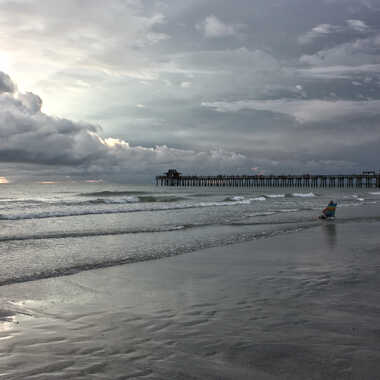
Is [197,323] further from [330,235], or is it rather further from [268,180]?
[268,180]

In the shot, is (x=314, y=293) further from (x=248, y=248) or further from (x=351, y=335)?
(x=248, y=248)

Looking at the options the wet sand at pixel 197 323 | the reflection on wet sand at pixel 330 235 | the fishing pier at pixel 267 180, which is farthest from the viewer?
the fishing pier at pixel 267 180

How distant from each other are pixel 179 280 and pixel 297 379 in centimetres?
369

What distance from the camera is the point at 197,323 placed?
4297 mm

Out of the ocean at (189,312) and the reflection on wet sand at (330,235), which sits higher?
the ocean at (189,312)

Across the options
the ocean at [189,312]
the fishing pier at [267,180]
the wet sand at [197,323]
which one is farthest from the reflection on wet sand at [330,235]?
the fishing pier at [267,180]

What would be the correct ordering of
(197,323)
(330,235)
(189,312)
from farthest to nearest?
1. (330,235)
2. (189,312)
3. (197,323)

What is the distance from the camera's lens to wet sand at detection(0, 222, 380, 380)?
3.20 metres

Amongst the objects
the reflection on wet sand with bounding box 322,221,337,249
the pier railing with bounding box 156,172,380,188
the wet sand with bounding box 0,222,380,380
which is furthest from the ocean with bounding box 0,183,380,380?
the pier railing with bounding box 156,172,380,188

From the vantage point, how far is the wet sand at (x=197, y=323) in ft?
10.5

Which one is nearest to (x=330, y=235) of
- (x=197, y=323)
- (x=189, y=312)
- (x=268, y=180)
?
(x=189, y=312)

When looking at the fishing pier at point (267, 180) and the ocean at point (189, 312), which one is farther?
the fishing pier at point (267, 180)

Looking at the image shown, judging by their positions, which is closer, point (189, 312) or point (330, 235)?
point (189, 312)

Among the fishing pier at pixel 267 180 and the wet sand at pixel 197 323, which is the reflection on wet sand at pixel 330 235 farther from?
the fishing pier at pixel 267 180
